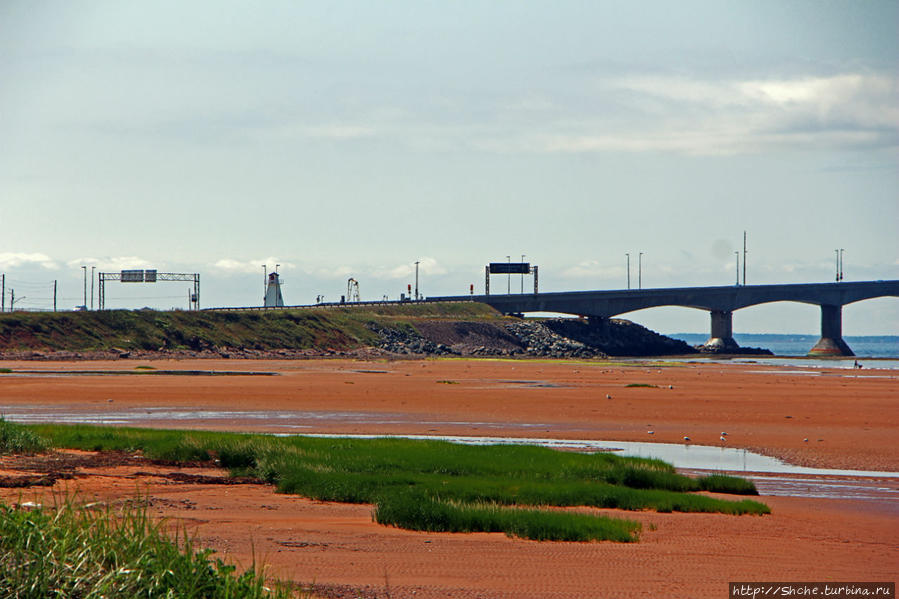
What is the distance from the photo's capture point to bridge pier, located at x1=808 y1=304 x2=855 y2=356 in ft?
483

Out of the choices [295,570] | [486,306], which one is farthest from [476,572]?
[486,306]

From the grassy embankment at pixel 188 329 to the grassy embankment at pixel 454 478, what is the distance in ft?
226

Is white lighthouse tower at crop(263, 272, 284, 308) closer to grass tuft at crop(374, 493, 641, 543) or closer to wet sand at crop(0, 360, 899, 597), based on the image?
wet sand at crop(0, 360, 899, 597)

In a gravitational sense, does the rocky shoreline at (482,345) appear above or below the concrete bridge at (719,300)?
below

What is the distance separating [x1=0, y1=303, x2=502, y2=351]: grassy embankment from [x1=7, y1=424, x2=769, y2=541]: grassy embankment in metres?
69.0

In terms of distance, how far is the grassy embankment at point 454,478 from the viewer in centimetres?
1352

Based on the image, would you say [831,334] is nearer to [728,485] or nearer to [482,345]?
[482,345]

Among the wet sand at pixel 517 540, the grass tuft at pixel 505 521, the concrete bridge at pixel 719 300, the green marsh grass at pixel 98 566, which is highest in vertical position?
the concrete bridge at pixel 719 300

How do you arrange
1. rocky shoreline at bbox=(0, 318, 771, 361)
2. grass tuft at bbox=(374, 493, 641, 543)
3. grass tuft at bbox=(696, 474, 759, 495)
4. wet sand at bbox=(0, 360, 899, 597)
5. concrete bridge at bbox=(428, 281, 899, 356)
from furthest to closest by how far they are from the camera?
concrete bridge at bbox=(428, 281, 899, 356) → rocky shoreline at bbox=(0, 318, 771, 361) → grass tuft at bbox=(696, 474, 759, 495) → grass tuft at bbox=(374, 493, 641, 543) → wet sand at bbox=(0, 360, 899, 597)

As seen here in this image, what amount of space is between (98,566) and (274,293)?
476ft

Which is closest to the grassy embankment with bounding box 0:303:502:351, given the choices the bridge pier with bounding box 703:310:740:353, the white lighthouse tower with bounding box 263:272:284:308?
the white lighthouse tower with bounding box 263:272:284:308

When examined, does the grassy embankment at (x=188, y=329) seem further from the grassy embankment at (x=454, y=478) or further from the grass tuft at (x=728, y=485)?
the grass tuft at (x=728, y=485)

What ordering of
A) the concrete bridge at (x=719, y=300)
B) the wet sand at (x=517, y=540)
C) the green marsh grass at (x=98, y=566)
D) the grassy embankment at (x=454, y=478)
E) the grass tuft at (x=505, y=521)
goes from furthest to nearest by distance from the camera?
the concrete bridge at (x=719, y=300) < the grassy embankment at (x=454, y=478) < the grass tuft at (x=505, y=521) < the wet sand at (x=517, y=540) < the green marsh grass at (x=98, y=566)

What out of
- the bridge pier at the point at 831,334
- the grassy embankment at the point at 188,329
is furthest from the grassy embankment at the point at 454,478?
the bridge pier at the point at 831,334
